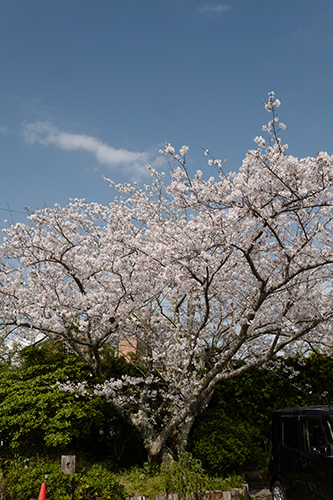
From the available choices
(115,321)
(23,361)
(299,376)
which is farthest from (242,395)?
(23,361)

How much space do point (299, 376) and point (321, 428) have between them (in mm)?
4485

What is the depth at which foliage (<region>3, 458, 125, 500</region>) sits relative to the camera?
5168mm

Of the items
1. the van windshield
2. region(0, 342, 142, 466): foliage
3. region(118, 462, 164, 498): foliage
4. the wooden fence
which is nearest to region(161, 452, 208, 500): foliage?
the wooden fence

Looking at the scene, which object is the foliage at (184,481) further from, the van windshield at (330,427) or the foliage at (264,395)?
the van windshield at (330,427)

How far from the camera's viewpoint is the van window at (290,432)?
5.22m

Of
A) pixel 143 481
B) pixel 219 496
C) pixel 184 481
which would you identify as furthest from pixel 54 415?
pixel 219 496

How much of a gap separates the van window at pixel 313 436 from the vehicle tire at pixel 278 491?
0.97 metres

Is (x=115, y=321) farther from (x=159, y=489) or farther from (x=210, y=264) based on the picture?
(x=159, y=489)

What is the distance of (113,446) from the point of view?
7496 mm

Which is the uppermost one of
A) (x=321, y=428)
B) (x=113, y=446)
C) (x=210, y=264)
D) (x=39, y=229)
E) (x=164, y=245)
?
(x=39, y=229)

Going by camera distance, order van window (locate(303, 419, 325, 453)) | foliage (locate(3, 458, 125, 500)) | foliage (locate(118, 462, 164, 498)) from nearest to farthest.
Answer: van window (locate(303, 419, 325, 453)), foliage (locate(3, 458, 125, 500)), foliage (locate(118, 462, 164, 498))

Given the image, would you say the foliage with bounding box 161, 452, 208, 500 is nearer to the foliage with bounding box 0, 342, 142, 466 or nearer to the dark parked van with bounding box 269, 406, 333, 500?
the dark parked van with bounding box 269, 406, 333, 500

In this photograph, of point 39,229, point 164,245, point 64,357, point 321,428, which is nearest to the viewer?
point 321,428

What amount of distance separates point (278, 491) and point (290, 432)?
98 cm
